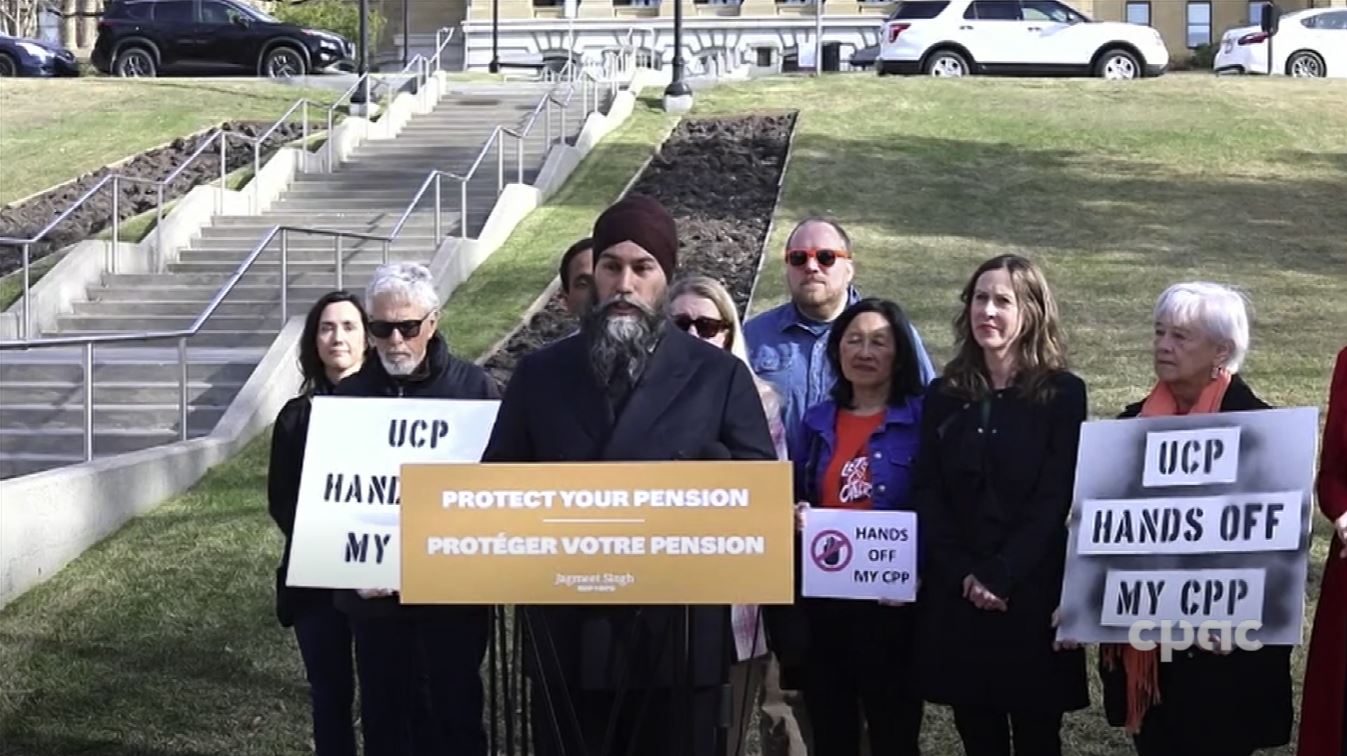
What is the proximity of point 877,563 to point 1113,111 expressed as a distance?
2064 cm

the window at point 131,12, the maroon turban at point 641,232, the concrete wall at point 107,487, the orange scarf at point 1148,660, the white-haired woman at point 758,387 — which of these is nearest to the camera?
the maroon turban at point 641,232

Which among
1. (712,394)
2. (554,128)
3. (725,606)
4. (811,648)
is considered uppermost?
(554,128)

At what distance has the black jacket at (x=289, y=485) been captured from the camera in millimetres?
6094

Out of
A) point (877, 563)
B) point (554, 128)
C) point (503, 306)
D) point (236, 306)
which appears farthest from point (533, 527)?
point (554, 128)

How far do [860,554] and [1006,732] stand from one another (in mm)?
705

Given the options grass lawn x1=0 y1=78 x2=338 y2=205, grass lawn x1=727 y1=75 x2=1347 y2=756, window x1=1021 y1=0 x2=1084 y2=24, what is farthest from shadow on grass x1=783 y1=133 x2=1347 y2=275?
grass lawn x1=0 y1=78 x2=338 y2=205

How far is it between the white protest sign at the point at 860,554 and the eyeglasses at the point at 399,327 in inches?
55.0

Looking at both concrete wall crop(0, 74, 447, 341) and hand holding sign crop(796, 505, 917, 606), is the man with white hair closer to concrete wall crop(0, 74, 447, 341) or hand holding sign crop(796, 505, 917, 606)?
hand holding sign crop(796, 505, 917, 606)

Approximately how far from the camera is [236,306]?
53.9 ft

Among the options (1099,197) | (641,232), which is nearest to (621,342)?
(641,232)

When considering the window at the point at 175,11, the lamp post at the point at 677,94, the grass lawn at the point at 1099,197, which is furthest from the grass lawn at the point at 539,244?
the window at the point at 175,11

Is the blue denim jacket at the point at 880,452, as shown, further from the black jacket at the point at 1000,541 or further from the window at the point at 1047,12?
the window at the point at 1047,12

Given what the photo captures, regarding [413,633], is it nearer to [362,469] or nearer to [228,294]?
[362,469]

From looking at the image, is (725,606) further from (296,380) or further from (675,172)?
(675,172)
